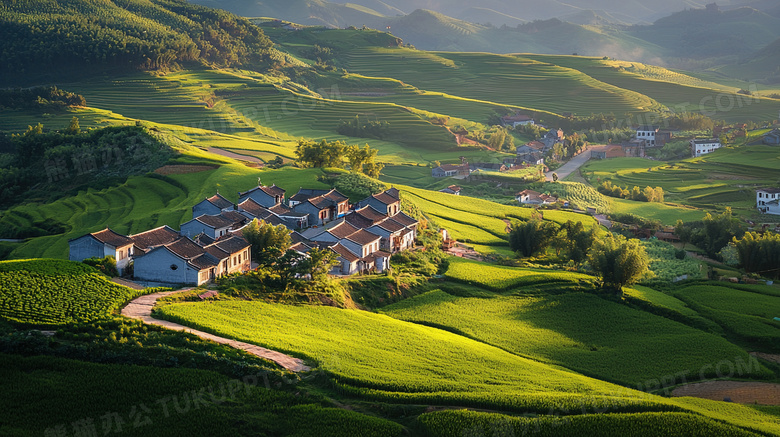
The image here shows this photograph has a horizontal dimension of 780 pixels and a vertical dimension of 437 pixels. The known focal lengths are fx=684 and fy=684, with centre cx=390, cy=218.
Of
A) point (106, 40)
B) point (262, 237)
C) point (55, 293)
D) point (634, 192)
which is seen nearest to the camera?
point (55, 293)

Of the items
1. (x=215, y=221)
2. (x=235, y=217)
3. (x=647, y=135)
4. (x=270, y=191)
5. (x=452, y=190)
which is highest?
(x=647, y=135)

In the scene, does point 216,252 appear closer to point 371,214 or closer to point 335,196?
point 371,214

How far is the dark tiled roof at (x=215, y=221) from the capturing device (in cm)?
4259

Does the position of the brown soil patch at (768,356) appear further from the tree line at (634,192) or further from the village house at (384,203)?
the tree line at (634,192)

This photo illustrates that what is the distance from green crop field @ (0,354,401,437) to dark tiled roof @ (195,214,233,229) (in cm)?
2087

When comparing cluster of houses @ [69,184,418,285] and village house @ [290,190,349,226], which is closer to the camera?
cluster of houses @ [69,184,418,285]

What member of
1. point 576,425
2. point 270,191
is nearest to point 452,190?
point 270,191

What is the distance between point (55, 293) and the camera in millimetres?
27156

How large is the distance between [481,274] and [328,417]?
22.6 m

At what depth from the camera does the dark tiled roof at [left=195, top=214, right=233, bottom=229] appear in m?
42.6

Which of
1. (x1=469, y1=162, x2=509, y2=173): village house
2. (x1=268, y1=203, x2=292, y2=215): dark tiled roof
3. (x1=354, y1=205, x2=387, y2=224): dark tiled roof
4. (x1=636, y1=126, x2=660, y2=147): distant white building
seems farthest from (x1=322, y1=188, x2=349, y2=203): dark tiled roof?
(x1=636, y1=126, x2=660, y2=147): distant white building

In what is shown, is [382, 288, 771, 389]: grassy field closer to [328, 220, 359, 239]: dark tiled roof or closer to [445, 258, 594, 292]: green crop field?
[445, 258, 594, 292]: green crop field

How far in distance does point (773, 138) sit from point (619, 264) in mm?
69036

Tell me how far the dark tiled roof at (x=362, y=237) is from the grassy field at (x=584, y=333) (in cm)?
559
